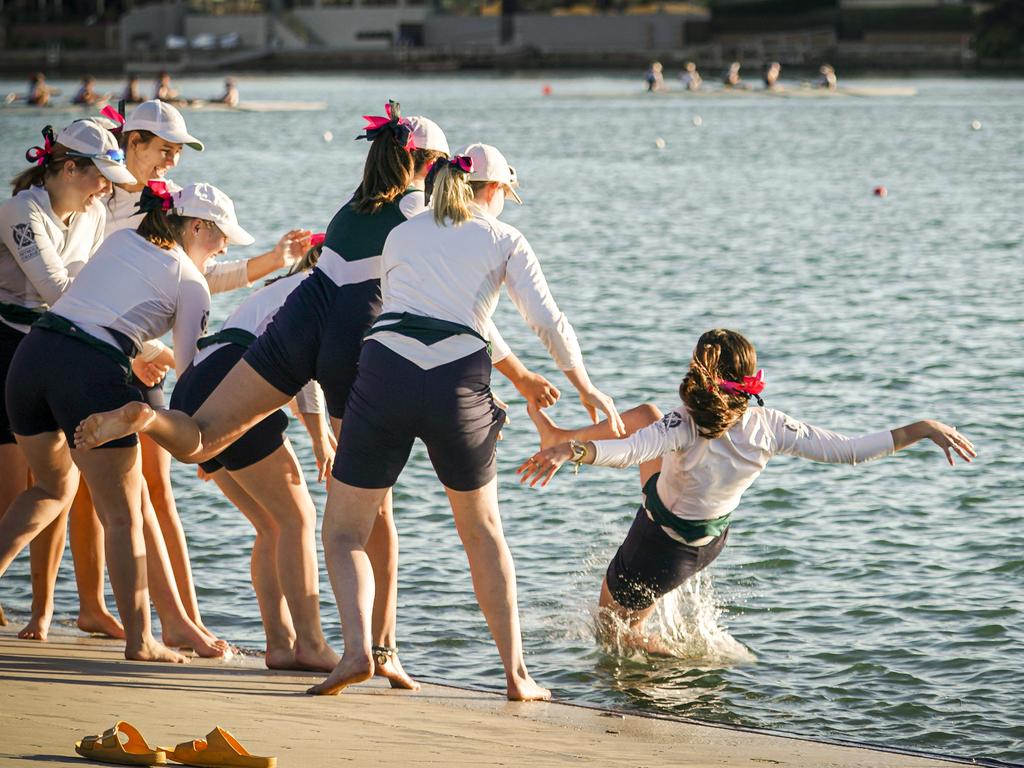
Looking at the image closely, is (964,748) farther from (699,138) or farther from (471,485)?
(699,138)

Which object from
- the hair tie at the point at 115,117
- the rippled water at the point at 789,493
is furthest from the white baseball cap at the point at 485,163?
the rippled water at the point at 789,493

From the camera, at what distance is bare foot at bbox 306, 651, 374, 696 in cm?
619

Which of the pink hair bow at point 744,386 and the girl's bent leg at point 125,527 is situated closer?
the girl's bent leg at point 125,527

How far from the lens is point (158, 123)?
24.1ft

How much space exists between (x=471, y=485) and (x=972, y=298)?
16.8m

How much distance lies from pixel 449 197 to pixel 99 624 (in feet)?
10.4

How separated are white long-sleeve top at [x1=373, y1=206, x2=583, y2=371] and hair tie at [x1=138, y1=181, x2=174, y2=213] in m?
1.13

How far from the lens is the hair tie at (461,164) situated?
611 cm

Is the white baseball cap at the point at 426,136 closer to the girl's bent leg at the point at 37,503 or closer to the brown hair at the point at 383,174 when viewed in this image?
the brown hair at the point at 383,174

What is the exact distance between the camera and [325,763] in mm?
5242

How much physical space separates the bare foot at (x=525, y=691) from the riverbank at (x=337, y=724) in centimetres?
6

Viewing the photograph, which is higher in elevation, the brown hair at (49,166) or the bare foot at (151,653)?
the brown hair at (49,166)

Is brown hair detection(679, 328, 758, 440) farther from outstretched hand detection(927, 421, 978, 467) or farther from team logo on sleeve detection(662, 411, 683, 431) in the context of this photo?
outstretched hand detection(927, 421, 978, 467)

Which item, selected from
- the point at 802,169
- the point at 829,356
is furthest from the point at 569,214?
the point at 829,356
